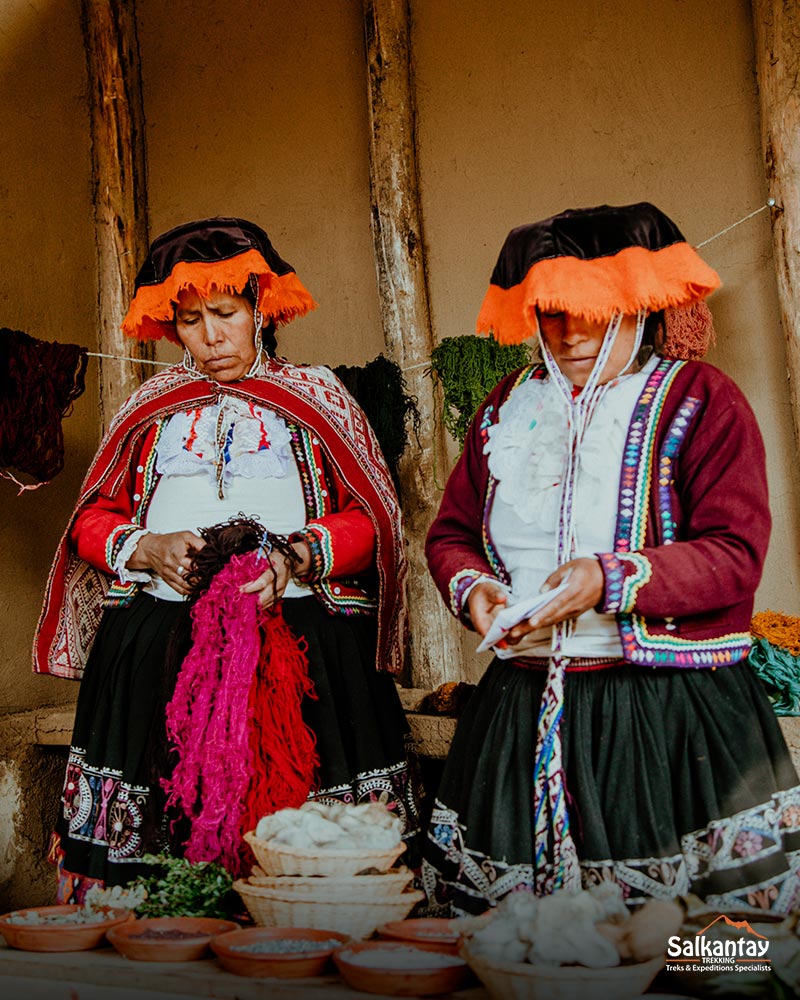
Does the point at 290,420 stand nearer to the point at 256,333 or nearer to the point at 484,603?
the point at 256,333

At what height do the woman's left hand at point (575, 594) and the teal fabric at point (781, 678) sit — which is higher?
the woman's left hand at point (575, 594)

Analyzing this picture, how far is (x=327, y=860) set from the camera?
2252 millimetres

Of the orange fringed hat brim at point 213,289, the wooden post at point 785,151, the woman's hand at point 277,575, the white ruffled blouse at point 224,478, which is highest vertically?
the wooden post at point 785,151

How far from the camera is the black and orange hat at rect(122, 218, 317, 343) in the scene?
11.1 feet

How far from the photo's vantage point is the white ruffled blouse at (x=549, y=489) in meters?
2.39

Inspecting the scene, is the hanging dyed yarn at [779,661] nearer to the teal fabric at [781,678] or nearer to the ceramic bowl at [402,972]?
the teal fabric at [781,678]

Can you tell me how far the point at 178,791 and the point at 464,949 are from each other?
50.8 inches

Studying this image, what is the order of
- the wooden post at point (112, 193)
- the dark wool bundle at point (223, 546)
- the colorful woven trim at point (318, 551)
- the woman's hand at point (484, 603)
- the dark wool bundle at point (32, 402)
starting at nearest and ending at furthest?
the woman's hand at point (484, 603), the dark wool bundle at point (223, 546), the colorful woven trim at point (318, 551), the dark wool bundle at point (32, 402), the wooden post at point (112, 193)

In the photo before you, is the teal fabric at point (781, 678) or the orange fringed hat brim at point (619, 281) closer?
the orange fringed hat brim at point (619, 281)

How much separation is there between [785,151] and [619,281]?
1540 mm

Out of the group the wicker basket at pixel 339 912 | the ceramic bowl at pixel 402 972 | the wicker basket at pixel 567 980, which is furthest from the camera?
the wicker basket at pixel 339 912

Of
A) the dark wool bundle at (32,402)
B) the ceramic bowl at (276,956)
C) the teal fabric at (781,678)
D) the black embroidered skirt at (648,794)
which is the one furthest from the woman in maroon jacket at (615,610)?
the dark wool bundle at (32,402)

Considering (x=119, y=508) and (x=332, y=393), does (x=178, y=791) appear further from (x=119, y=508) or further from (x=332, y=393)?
(x=332, y=393)

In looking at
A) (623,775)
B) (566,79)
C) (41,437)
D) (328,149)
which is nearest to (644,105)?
(566,79)
